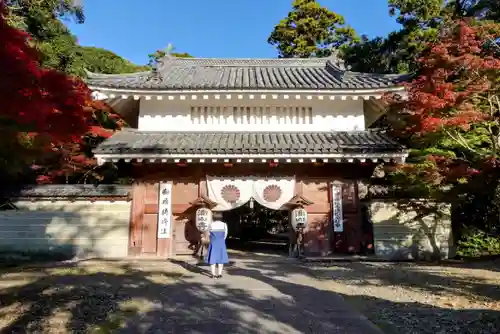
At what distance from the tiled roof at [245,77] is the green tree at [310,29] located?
53.7 ft

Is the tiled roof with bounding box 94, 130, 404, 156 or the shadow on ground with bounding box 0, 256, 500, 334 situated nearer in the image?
the shadow on ground with bounding box 0, 256, 500, 334

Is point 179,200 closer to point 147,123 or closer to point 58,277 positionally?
point 147,123

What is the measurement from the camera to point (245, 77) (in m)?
15.5

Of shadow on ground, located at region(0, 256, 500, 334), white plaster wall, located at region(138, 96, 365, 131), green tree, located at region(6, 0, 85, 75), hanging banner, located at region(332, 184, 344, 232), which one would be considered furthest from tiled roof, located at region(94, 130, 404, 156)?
green tree, located at region(6, 0, 85, 75)

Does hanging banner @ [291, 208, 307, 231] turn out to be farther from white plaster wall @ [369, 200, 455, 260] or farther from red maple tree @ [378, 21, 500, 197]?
red maple tree @ [378, 21, 500, 197]

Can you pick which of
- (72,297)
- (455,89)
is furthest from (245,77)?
(72,297)

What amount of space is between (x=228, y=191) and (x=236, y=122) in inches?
111

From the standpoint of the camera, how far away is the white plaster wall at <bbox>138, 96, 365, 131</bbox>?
13.4 metres

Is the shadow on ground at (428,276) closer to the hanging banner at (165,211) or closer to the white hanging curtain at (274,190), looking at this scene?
the white hanging curtain at (274,190)

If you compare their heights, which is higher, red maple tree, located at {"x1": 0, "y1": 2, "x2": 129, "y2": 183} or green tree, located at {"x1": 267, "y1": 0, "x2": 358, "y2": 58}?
green tree, located at {"x1": 267, "y1": 0, "x2": 358, "y2": 58}

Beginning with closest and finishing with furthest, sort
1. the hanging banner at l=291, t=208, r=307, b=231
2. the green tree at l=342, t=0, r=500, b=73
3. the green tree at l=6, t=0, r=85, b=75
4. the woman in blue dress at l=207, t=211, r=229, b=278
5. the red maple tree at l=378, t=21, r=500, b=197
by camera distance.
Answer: the woman in blue dress at l=207, t=211, r=229, b=278, the red maple tree at l=378, t=21, r=500, b=197, the hanging banner at l=291, t=208, r=307, b=231, the green tree at l=6, t=0, r=85, b=75, the green tree at l=342, t=0, r=500, b=73

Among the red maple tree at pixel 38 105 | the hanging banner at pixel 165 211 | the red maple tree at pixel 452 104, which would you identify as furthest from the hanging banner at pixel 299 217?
the red maple tree at pixel 38 105

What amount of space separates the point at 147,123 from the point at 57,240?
196 inches

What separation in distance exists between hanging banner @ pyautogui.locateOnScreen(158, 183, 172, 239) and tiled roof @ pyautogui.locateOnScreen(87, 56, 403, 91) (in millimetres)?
3515
